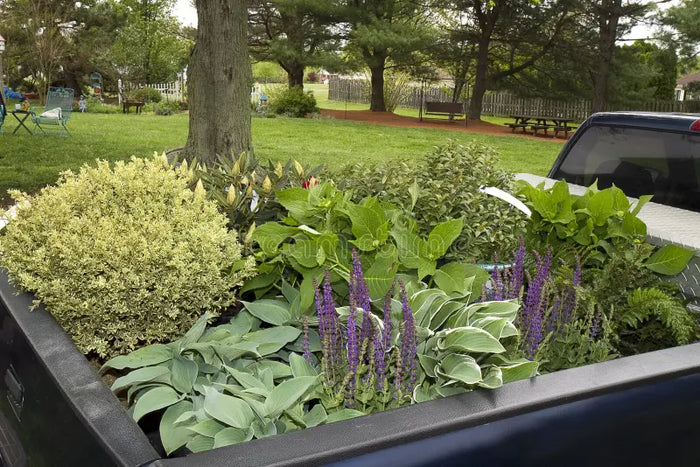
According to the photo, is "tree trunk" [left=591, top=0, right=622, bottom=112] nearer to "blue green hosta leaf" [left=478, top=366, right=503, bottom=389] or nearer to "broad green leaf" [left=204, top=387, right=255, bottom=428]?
"blue green hosta leaf" [left=478, top=366, right=503, bottom=389]

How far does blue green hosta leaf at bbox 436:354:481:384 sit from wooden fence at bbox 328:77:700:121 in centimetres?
2860

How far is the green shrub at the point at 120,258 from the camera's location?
1.97 meters

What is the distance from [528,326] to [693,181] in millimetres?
1850

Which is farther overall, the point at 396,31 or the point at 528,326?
the point at 396,31

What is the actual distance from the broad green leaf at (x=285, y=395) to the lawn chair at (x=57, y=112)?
15868 mm

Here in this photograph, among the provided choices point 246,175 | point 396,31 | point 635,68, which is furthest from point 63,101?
point 635,68

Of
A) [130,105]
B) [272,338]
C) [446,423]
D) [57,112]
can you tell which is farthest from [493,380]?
[130,105]

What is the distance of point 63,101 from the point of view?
17.1 m

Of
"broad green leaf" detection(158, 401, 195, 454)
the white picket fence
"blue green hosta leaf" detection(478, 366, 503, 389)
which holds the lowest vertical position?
"broad green leaf" detection(158, 401, 195, 454)

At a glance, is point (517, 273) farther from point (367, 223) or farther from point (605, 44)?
point (605, 44)

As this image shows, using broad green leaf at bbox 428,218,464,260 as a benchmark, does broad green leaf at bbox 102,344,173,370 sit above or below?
below

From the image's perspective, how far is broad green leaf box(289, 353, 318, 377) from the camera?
179 centimetres

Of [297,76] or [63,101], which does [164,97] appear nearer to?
[297,76]

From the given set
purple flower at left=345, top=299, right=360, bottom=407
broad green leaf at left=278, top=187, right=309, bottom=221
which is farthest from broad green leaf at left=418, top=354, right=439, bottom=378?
broad green leaf at left=278, top=187, right=309, bottom=221
